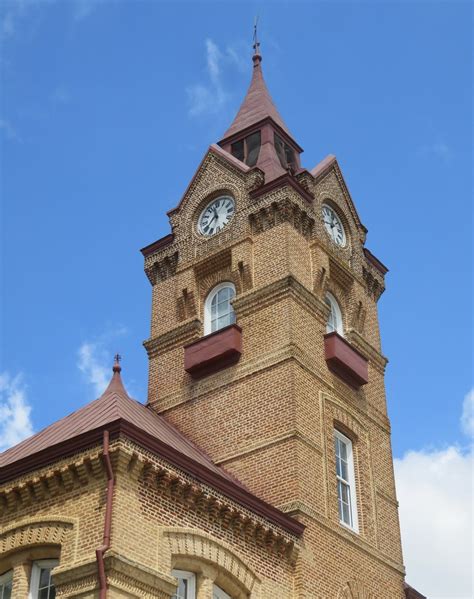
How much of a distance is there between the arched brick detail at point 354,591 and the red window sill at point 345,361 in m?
5.69

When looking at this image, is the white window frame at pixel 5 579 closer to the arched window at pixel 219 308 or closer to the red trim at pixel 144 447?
the red trim at pixel 144 447

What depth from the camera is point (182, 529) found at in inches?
714

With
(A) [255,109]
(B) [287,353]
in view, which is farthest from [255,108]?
(B) [287,353]

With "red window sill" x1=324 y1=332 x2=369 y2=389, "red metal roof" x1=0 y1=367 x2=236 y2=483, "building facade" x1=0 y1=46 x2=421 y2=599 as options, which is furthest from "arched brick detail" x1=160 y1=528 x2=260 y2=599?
"red window sill" x1=324 y1=332 x2=369 y2=389

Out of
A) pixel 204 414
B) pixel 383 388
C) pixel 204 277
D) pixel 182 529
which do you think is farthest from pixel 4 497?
pixel 383 388

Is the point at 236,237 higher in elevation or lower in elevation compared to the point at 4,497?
higher

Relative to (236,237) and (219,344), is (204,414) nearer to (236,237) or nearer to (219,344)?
(219,344)

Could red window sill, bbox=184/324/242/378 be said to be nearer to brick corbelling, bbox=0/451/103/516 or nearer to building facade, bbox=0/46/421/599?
building facade, bbox=0/46/421/599

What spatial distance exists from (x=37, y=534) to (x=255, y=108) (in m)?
20.1

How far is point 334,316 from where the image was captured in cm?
2783

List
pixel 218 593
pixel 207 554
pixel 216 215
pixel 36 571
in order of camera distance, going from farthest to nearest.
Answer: pixel 216 215
pixel 218 593
pixel 207 554
pixel 36 571

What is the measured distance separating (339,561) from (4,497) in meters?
8.09

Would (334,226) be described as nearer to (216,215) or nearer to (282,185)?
(282,185)

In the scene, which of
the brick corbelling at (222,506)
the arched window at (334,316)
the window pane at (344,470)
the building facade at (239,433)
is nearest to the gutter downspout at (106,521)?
the building facade at (239,433)
